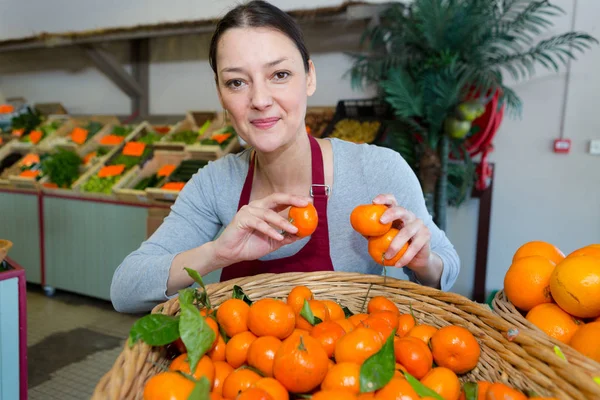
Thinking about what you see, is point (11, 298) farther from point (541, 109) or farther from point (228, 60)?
point (541, 109)

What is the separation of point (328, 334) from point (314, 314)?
0.34ft

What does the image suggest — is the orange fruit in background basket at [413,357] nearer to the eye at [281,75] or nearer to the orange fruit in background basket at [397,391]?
the orange fruit in background basket at [397,391]

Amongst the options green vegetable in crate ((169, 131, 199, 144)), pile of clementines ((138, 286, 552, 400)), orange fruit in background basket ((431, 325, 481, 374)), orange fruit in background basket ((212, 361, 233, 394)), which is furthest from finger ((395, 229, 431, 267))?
green vegetable in crate ((169, 131, 199, 144))

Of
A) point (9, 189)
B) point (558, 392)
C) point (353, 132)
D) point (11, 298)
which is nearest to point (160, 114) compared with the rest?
point (9, 189)

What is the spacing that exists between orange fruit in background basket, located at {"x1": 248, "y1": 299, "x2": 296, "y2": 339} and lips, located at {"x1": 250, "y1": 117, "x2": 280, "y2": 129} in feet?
1.73

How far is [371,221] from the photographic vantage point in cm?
101

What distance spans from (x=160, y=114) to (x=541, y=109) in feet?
12.5

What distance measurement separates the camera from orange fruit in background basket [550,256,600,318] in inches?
33.0

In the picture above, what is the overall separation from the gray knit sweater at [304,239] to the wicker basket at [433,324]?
0.80 ft

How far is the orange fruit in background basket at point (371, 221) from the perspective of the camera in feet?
3.31

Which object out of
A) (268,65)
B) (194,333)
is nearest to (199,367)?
(194,333)

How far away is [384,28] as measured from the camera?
3.42m

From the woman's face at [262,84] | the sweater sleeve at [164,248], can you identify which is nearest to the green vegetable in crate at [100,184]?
the sweater sleeve at [164,248]

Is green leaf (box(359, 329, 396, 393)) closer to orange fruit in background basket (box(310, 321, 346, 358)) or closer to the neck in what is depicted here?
orange fruit in background basket (box(310, 321, 346, 358))
